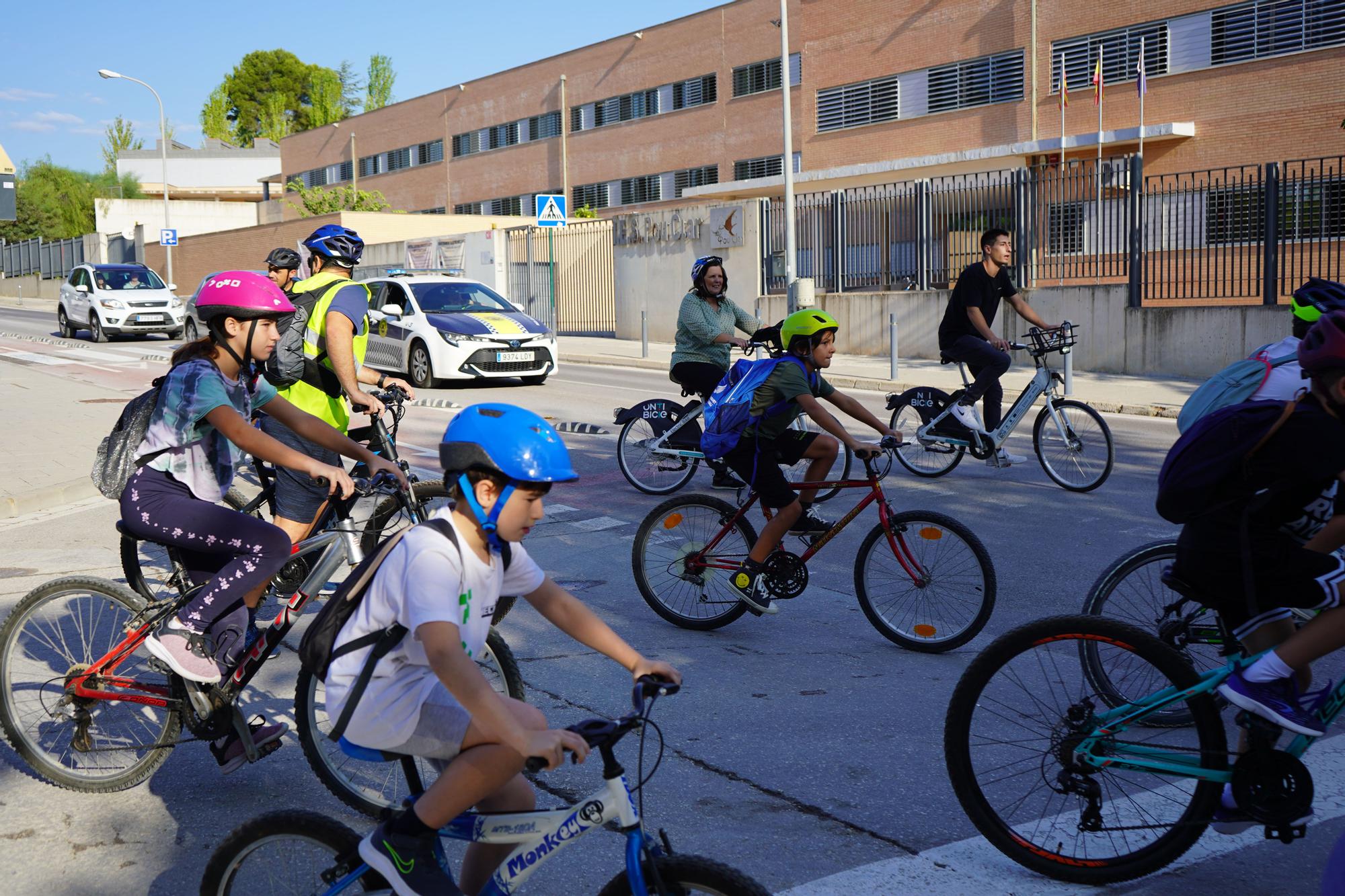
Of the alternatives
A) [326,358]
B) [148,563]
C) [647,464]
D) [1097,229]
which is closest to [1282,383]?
[326,358]

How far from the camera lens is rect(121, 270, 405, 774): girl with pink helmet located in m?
4.30

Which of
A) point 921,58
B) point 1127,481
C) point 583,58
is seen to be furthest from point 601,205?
point 1127,481

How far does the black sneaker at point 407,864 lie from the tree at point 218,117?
356 ft

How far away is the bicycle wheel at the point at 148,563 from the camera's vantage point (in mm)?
6375

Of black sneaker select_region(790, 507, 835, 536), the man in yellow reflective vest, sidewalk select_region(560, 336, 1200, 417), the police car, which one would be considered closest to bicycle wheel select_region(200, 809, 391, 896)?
the man in yellow reflective vest

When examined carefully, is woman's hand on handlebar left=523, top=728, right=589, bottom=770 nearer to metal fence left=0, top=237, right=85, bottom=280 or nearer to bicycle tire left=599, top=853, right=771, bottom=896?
bicycle tire left=599, top=853, right=771, bottom=896

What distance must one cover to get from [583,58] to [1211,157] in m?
28.8

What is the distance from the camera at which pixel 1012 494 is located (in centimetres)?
1030

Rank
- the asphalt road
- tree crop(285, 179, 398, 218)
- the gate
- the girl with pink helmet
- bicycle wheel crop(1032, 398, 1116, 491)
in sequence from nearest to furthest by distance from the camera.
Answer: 1. the asphalt road
2. the girl with pink helmet
3. bicycle wheel crop(1032, 398, 1116, 491)
4. the gate
5. tree crop(285, 179, 398, 218)

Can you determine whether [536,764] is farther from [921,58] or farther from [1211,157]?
[921,58]

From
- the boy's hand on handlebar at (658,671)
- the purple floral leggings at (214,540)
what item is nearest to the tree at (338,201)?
the purple floral leggings at (214,540)

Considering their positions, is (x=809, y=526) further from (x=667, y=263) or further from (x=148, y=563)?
(x=667, y=263)

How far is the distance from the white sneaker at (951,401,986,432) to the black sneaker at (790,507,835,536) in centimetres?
467

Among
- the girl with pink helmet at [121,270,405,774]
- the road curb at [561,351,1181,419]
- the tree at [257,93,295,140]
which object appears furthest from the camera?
the tree at [257,93,295,140]
